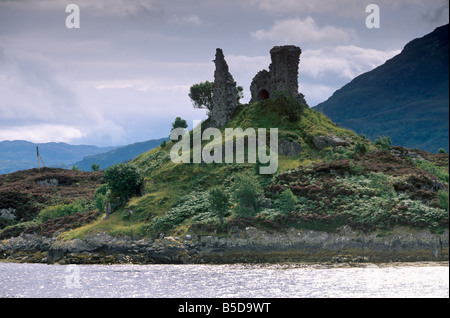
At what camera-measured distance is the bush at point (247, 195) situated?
221 feet

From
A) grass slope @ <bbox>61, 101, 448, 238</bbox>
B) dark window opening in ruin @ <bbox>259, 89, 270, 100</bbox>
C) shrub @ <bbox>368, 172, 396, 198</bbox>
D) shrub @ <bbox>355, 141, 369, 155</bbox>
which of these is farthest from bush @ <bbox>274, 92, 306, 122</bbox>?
shrub @ <bbox>368, 172, 396, 198</bbox>

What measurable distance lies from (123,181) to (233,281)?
38.8 m

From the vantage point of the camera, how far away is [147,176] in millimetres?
88062

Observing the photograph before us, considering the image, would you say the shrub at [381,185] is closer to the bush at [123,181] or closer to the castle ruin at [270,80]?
the castle ruin at [270,80]

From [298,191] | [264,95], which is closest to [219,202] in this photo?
[298,191]

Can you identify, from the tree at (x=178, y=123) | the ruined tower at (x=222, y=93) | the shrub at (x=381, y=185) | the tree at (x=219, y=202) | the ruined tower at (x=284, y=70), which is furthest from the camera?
the tree at (x=178, y=123)

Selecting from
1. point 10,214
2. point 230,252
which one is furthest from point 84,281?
point 10,214

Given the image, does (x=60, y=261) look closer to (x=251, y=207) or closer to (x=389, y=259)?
(x=251, y=207)

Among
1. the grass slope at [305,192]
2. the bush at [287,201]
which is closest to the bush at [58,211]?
the grass slope at [305,192]

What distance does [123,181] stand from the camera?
8119cm

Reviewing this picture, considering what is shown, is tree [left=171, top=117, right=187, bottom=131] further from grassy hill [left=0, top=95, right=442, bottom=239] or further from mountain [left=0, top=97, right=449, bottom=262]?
grassy hill [left=0, top=95, right=442, bottom=239]

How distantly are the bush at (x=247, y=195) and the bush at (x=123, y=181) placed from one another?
786 inches

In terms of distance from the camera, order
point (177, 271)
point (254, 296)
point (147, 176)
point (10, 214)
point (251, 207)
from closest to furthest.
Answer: point (254, 296) → point (177, 271) → point (251, 207) → point (147, 176) → point (10, 214)
